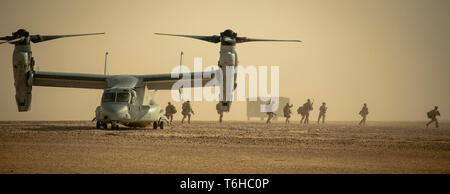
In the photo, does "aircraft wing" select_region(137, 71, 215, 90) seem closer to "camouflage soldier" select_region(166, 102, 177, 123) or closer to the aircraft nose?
the aircraft nose

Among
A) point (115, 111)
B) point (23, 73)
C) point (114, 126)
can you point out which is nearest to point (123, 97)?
point (115, 111)

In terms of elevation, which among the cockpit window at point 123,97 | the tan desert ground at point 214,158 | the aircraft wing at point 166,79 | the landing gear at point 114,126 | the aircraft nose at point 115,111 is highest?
the aircraft wing at point 166,79

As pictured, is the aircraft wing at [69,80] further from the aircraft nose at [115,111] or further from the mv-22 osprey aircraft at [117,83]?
the aircraft nose at [115,111]

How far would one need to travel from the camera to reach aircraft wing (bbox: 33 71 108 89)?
2863 cm

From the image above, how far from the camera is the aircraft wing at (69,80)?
28.6 metres

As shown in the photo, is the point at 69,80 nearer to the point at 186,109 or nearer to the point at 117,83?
the point at 117,83

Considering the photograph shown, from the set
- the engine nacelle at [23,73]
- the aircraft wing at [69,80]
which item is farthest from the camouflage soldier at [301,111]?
the engine nacelle at [23,73]

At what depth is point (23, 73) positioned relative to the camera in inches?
1040

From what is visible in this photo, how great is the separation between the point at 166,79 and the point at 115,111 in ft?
16.7

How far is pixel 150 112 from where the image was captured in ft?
88.5

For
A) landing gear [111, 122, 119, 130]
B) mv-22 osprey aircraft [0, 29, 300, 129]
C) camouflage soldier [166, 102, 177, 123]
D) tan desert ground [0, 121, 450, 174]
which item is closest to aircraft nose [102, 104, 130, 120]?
mv-22 osprey aircraft [0, 29, 300, 129]

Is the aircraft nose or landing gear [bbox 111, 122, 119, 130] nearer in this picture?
the aircraft nose
